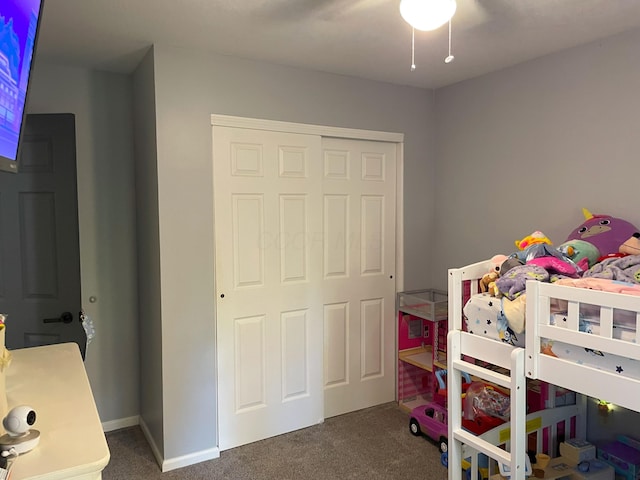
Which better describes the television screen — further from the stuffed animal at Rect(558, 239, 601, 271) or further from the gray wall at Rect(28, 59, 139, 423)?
the stuffed animal at Rect(558, 239, 601, 271)

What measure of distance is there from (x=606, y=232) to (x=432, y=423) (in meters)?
1.51

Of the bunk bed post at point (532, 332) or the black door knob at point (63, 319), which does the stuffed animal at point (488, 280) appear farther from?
the black door knob at point (63, 319)

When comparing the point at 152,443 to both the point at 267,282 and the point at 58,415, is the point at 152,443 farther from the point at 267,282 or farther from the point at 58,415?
the point at 58,415

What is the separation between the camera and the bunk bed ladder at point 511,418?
188 cm

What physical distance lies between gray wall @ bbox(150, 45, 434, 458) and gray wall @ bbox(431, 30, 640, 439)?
119 centimetres

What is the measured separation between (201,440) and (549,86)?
9.63 feet

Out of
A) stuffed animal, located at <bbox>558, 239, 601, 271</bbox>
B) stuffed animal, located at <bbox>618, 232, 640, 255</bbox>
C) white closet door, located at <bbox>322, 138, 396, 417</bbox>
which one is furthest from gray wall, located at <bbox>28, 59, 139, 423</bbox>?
stuffed animal, located at <bbox>618, 232, 640, 255</bbox>

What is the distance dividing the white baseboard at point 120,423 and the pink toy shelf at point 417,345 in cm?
188

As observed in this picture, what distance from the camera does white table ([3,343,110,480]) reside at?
936 millimetres

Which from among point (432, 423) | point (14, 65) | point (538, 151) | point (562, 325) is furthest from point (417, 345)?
point (14, 65)

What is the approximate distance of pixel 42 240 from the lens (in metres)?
2.74

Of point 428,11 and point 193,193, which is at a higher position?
point 428,11

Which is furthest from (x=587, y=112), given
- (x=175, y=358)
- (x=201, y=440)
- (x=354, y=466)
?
(x=201, y=440)

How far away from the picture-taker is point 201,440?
2.81m
